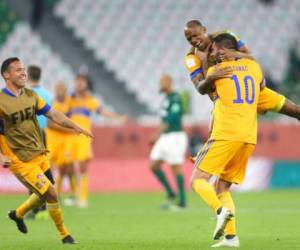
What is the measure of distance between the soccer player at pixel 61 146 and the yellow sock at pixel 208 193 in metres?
8.32

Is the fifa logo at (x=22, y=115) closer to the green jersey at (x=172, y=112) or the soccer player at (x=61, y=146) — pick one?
the green jersey at (x=172, y=112)

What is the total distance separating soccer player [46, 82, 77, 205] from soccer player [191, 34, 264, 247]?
8.31 m

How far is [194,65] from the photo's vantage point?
9.93 metres

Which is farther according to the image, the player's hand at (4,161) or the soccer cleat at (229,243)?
the player's hand at (4,161)

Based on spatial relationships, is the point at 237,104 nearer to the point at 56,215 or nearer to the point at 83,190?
the point at 56,215

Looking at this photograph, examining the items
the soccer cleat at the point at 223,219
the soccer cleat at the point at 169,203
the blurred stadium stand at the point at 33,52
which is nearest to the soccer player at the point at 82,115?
the soccer cleat at the point at 169,203

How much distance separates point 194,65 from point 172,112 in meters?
7.43

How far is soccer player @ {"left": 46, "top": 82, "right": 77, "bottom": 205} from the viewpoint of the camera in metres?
17.6

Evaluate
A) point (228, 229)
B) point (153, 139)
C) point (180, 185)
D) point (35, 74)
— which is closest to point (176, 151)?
point (153, 139)

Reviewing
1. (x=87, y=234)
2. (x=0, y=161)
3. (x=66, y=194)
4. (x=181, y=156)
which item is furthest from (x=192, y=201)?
(x=0, y=161)

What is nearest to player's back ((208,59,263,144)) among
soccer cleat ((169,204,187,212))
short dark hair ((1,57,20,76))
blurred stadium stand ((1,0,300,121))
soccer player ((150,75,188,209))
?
short dark hair ((1,57,20,76))

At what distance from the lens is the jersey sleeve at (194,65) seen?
32.5 ft

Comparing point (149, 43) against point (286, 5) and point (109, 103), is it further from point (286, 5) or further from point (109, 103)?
point (286, 5)

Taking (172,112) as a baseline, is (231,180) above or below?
below
